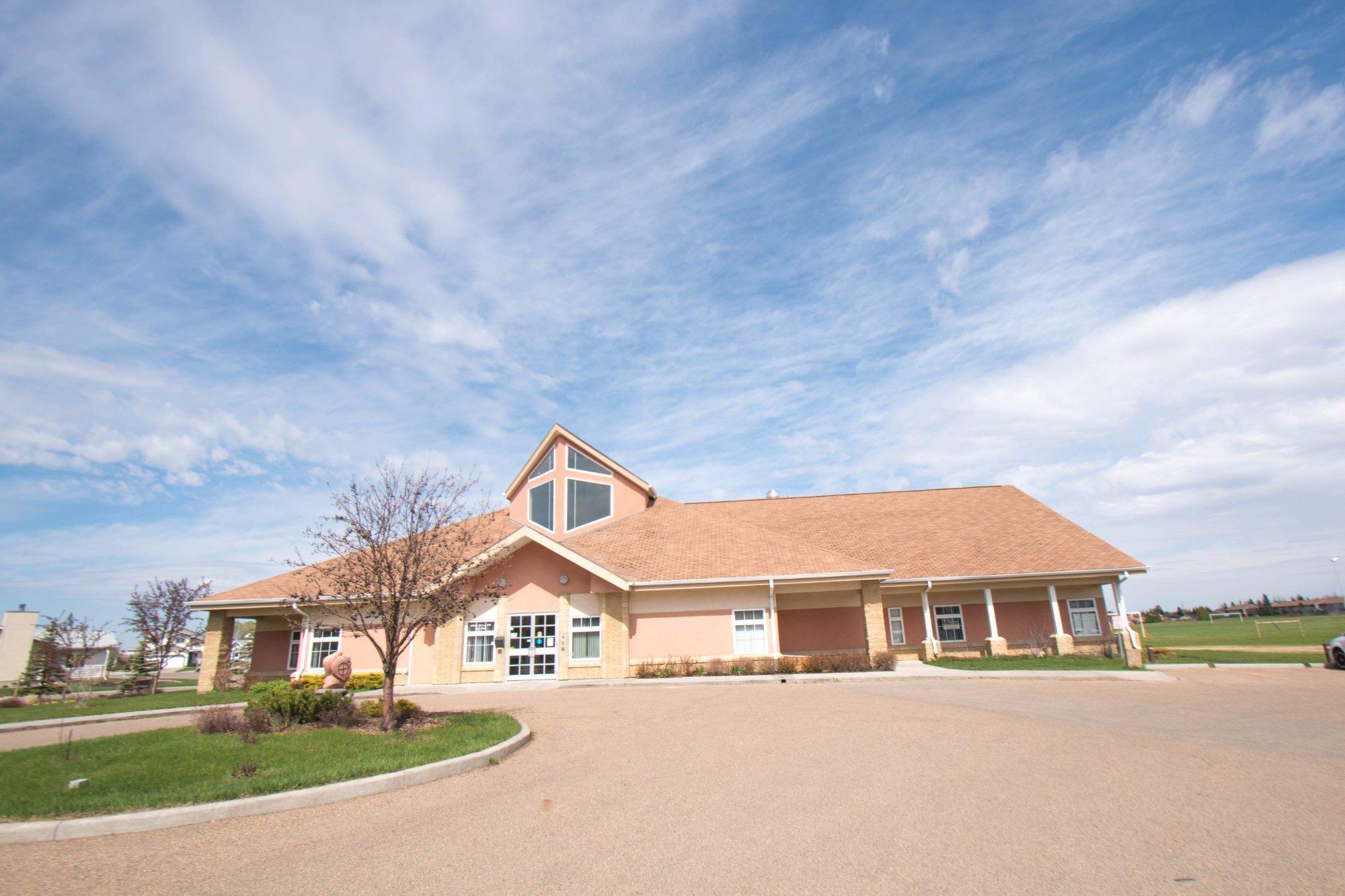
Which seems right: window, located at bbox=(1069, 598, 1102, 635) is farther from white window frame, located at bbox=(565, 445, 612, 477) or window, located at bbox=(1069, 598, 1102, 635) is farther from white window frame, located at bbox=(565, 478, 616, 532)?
white window frame, located at bbox=(565, 445, 612, 477)

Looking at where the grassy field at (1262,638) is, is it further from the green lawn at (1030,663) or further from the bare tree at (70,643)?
the bare tree at (70,643)

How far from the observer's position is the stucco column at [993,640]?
941 inches

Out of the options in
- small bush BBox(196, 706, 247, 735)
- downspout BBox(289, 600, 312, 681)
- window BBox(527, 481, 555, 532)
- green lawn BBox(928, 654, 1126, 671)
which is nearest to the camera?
small bush BBox(196, 706, 247, 735)

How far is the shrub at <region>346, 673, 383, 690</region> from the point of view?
21.4 metres

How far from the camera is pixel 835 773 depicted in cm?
778

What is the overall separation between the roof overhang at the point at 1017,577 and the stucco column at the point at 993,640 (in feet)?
1.73

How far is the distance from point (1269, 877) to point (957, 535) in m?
23.6

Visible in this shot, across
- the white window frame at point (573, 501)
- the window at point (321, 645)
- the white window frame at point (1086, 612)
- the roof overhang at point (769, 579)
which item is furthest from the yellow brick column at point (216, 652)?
the white window frame at point (1086, 612)

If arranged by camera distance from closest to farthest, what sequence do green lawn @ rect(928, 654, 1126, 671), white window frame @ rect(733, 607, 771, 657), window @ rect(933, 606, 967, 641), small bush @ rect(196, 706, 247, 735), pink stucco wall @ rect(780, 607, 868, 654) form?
small bush @ rect(196, 706, 247, 735) → green lawn @ rect(928, 654, 1126, 671) → white window frame @ rect(733, 607, 771, 657) → pink stucco wall @ rect(780, 607, 868, 654) → window @ rect(933, 606, 967, 641)

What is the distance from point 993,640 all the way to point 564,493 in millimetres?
16235

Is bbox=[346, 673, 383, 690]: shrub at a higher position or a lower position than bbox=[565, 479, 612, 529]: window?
lower

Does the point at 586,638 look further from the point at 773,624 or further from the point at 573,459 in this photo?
the point at 573,459

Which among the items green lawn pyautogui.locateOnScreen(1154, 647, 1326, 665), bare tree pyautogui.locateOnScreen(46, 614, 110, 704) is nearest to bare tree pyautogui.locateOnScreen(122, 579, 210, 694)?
bare tree pyautogui.locateOnScreen(46, 614, 110, 704)

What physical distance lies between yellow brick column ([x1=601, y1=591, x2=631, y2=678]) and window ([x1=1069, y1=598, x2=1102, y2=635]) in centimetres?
1564
